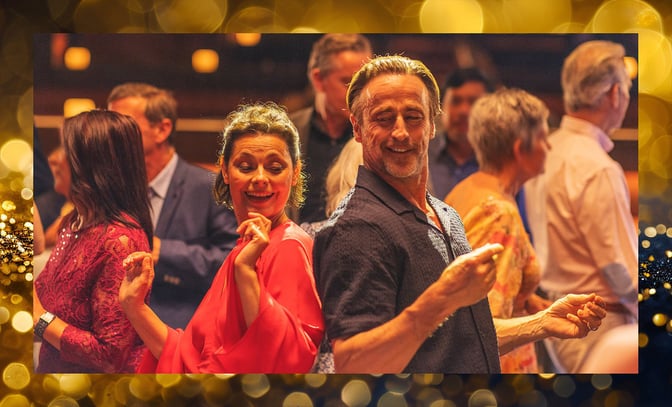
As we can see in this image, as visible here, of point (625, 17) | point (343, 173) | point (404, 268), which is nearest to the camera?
point (404, 268)

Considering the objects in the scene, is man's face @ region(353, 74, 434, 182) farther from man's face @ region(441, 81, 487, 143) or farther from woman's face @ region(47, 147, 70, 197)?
woman's face @ region(47, 147, 70, 197)

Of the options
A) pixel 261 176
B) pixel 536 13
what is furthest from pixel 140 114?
pixel 536 13

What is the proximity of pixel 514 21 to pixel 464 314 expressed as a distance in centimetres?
111

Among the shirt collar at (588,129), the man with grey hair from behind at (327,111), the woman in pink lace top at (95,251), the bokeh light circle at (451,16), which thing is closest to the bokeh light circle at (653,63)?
the shirt collar at (588,129)

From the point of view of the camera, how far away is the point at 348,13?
337 cm

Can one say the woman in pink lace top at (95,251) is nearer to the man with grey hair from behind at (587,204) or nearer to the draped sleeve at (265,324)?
the draped sleeve at (265,324)

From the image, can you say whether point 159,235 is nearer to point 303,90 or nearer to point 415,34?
point 303,90

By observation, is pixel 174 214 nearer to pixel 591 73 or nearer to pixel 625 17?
pixel 591 73

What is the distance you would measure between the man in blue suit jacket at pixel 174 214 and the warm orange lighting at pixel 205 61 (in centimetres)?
14

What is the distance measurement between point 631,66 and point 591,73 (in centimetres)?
15

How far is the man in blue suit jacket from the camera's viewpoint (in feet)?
10.7

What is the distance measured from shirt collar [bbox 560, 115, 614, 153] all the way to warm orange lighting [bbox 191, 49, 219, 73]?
4.17 ft

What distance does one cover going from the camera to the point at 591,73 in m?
3.25

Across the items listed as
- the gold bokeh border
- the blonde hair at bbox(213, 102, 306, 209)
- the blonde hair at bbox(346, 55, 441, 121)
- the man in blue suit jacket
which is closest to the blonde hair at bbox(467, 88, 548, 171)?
the blonde hair at bbox(346, 55, 441, 121)
